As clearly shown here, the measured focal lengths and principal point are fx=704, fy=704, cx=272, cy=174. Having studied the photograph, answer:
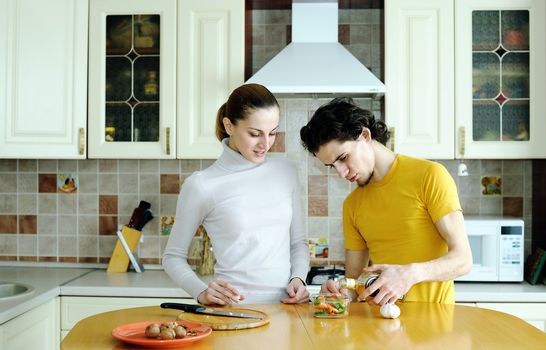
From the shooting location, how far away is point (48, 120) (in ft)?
10.9

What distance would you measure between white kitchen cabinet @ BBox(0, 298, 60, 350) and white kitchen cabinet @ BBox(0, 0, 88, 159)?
747mm

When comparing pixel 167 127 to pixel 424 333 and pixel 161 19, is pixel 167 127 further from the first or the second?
pixel 424 333

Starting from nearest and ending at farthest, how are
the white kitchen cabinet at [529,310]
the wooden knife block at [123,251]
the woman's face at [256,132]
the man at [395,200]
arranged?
1. the man at [395,200]
2. the woman's face at [256,132]
3. the white kitchen cabinet at [529,310]
4. the wooden knife block at [123,251]

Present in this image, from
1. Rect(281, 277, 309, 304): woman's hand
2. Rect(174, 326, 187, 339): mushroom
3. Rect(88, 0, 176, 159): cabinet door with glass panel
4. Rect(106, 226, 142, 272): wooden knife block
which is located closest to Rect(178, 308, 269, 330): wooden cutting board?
Rect(174, 326, 187, 339): mushroom

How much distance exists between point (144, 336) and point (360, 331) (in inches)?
21.0

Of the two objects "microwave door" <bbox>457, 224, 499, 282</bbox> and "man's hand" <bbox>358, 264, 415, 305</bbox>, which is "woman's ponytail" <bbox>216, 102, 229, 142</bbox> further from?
"microwave door" <bbox>457, 224, 499, 282</bbox>

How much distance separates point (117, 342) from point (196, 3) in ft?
6.59

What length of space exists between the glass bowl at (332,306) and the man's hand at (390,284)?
0.19ft

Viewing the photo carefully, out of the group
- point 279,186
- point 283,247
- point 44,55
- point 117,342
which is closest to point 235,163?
point 279,186

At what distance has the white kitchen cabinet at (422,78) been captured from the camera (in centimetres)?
322

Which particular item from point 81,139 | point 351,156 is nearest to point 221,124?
point 351,156

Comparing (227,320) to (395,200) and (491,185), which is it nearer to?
(395,200)

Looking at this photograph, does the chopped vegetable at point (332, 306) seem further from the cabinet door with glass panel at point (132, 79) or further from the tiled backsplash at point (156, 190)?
the tiled backsplash at point (156, 190)

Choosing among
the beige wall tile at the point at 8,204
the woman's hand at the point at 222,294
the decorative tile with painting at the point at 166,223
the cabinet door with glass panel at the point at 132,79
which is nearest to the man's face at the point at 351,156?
the woman's hand at the point at 222,294
